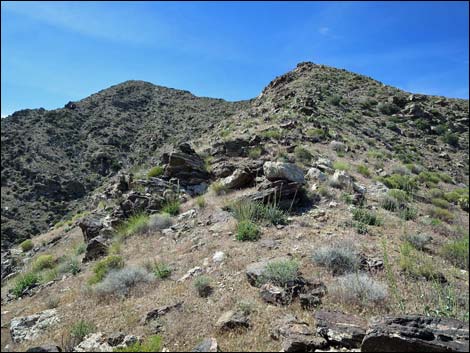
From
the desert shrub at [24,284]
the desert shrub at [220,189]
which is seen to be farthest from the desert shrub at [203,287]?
the desert shrub at [220,189]

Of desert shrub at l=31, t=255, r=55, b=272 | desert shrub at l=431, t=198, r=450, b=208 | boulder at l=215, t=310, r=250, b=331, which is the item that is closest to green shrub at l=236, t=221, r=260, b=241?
boulder at l=215, t=310, r=250, b=331

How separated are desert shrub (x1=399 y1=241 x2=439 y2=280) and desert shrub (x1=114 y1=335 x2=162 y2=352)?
4123 mm

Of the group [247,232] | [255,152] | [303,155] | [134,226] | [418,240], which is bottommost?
[418,240]

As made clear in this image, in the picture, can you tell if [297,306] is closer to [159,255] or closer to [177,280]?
[177,280]

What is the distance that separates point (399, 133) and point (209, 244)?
23579 millimetres

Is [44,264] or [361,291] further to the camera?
[44,264]

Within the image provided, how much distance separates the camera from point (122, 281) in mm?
6816

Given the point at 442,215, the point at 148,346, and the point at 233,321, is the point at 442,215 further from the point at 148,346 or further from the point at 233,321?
the point at 148,346

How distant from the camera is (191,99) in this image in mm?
63156

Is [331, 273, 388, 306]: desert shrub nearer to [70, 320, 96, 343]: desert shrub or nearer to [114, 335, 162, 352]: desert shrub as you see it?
[114, 335, 162, 352]: desert shrub

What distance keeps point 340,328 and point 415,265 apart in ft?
9.05

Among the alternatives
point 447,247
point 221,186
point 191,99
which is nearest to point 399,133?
point 221,186

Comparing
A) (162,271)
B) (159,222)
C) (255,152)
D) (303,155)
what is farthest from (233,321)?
(255,152)

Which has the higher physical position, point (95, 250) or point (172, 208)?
point (172, 208)
